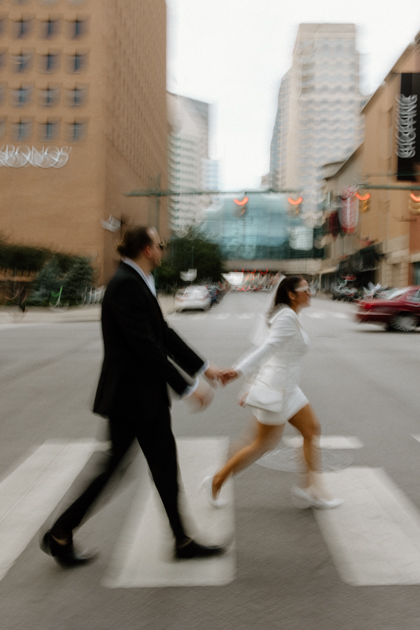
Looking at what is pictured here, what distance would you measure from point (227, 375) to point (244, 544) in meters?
0.97

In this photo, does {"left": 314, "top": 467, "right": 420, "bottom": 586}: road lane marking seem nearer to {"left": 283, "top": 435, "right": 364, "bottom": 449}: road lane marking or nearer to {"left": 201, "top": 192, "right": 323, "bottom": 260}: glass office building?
{"left": 283, "top": 435, "right": 364, "bottom": 449}: road lane marking

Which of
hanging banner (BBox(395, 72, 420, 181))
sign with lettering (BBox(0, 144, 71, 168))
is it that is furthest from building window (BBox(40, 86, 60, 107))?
hanging banner (BBox(395, 72, 420, 181))

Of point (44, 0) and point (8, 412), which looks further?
point (44, 0)

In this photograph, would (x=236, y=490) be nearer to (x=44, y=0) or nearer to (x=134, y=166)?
(x=44, y=0)

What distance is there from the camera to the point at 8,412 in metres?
8.05

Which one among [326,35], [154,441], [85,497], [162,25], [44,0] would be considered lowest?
[85,497]

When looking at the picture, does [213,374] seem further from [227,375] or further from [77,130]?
[77,130]

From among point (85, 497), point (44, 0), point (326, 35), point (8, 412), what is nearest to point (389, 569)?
point (85, 497)

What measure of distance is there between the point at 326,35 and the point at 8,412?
194237mm

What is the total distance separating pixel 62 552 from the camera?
3531 mm

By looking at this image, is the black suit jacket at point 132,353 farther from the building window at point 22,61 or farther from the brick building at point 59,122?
the building window at point 22,61

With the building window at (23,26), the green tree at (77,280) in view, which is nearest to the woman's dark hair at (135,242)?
the green tree at (77,280)

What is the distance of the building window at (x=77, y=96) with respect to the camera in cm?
5172

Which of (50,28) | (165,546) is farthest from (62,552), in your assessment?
(50,28)
